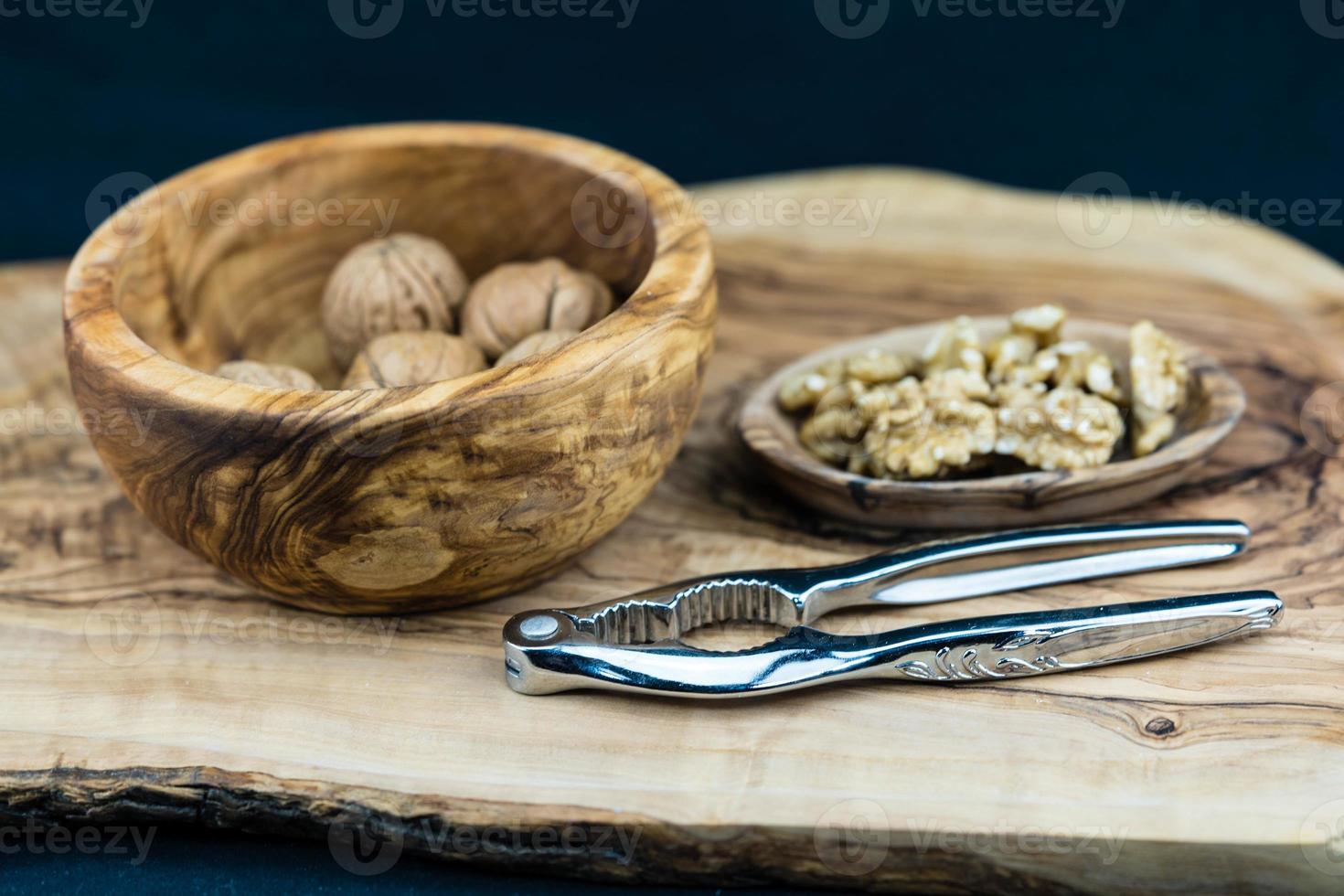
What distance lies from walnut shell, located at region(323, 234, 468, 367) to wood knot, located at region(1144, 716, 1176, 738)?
595mm

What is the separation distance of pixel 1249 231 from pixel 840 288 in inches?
16.7

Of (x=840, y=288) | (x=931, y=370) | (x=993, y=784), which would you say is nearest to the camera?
(x=993, y=784)

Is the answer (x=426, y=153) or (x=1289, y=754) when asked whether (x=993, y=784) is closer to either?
(x=1289, y=754)

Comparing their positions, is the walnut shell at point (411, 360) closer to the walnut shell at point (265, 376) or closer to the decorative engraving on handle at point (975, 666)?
the walnut shell at point (265, 376)

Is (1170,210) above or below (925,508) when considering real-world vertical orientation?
above

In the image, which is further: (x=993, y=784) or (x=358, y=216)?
(x=358, y=216)

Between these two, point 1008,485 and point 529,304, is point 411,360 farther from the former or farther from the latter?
point 1008,485

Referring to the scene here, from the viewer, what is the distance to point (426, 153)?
1.10 metres

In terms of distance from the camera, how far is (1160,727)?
31.3 inches

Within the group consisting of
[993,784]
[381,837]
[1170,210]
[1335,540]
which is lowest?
[381,837]

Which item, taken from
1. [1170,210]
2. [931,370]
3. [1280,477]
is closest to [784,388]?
[931,370]

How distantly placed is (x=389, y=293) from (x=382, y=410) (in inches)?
12.3

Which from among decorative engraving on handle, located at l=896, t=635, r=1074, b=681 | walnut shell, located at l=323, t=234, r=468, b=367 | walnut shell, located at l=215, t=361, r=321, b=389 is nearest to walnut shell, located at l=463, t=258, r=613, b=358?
walnut shell, located at l=323, t=234, r=468, b=367

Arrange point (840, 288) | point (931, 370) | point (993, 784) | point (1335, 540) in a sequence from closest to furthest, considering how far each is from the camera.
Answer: point (993, 784), point (1335, 540), point (931, 370), point (840, 288)
